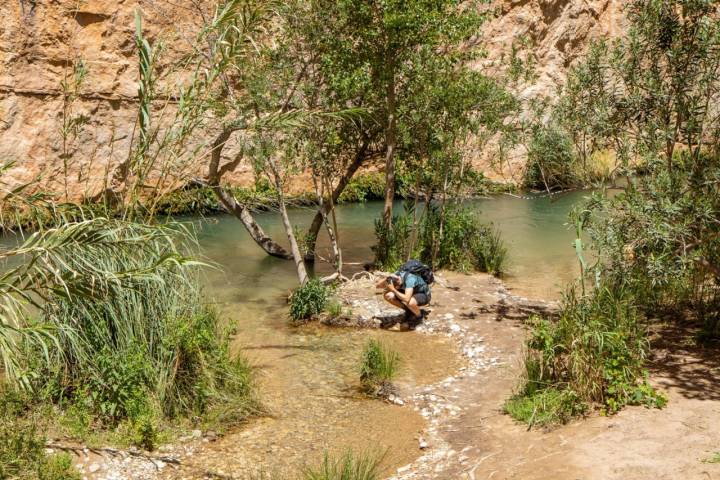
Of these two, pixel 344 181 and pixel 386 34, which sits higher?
pixel 386 34

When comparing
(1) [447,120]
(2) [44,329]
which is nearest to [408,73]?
(1) [447,120]

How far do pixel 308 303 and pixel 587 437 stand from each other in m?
6.29

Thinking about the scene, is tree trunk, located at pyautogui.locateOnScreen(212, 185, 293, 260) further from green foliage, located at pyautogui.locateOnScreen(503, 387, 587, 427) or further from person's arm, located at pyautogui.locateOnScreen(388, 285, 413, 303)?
green foliage, located at pyautogui.locateOnScreen(503, 387, 587, 427)

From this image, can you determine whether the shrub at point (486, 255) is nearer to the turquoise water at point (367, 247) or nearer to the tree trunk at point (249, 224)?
the turquoise water at point (367, 247)

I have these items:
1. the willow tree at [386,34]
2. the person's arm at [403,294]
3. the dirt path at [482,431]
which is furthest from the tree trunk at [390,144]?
the dirt path at [482,431]

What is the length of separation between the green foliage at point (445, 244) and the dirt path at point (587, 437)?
5.16 metres

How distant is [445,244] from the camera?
14.2 m

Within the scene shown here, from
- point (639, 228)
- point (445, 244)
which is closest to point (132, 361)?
point (639, 228)

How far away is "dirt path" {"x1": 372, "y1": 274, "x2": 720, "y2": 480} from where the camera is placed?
18.7 ft

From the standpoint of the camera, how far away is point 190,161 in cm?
697

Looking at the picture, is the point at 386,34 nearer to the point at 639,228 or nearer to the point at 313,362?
the point at 313,362

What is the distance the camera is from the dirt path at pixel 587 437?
18.7ft

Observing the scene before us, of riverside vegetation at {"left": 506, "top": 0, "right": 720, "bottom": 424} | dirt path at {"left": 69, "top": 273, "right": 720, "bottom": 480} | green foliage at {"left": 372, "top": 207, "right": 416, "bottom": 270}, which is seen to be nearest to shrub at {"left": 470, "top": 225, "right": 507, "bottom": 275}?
green foliage at {"left": 372, "top": 207, "right": 416, "bottom": 270}

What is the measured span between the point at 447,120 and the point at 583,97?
4.01m
